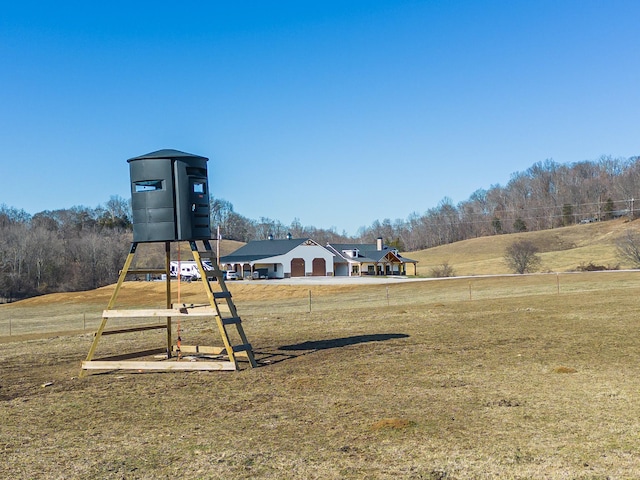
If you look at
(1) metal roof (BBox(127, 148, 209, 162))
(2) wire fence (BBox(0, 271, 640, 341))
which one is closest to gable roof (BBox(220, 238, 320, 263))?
(2) wire fence (BBox(0, 271, 640, 341))

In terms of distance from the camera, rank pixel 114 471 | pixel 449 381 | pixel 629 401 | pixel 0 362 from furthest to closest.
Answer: pixel 0 362, pixel 449 381, pixel 629 401, pixel 114 471

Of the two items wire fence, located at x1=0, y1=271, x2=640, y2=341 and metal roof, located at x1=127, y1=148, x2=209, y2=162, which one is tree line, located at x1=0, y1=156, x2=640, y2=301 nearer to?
wire fence, located at x1=0, y1=271, x2=640, y2=341

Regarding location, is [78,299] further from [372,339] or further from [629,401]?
[629,401]

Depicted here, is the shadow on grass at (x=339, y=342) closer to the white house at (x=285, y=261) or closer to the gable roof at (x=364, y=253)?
the white house at (x=285, y=261)

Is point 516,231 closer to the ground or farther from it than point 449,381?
farther from it

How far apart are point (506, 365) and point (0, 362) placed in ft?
40.7

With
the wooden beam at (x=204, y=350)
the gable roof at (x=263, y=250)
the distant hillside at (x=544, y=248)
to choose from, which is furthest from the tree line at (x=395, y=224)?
the wooden beam at (x=204, y=350)

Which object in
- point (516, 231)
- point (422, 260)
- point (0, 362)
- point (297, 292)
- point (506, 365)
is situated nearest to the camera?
point (506, 365)

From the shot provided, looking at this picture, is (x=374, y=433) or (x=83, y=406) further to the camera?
(x=83, y=406)

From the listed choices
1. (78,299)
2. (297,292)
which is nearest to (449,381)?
(297,292)

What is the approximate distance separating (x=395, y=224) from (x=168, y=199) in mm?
187620

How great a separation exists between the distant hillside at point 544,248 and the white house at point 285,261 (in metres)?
19.5

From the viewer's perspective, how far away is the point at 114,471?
7352mm

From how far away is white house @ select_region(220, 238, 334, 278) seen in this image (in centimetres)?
8569
